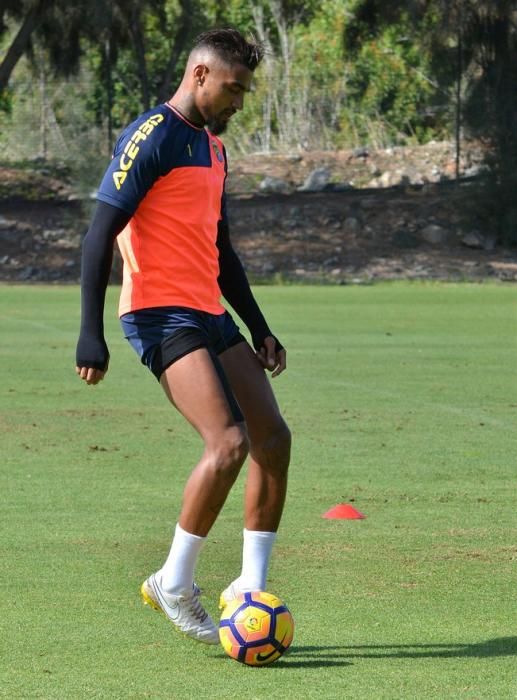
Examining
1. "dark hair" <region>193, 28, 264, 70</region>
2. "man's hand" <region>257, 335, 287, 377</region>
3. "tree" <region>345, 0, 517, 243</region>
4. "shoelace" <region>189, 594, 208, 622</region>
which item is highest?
"dark hair" <region>193, 28, 264, 70</region>

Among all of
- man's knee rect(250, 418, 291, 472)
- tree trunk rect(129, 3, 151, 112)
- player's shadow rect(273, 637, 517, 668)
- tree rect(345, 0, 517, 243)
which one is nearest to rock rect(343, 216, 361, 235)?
tree rect(345, 0, 517, 243)

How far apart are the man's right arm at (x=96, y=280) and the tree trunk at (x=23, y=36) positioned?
3240cm

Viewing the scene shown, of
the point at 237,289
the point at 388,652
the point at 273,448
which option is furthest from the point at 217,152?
the point at 388,652

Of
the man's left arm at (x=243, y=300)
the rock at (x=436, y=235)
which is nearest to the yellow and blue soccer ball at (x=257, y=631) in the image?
the man's left arm at (x=243, y=300)

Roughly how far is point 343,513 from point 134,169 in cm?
335

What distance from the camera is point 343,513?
8.59m

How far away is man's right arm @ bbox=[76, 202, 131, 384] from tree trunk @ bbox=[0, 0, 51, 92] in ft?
106

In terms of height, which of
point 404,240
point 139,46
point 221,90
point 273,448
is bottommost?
point 404,240

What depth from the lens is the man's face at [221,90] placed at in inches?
233

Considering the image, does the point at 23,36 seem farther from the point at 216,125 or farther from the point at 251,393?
the point at 251,393

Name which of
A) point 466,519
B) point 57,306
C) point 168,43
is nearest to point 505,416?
point 466,519

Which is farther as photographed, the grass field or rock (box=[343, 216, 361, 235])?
rock (box=[343, 216, 361, 235])

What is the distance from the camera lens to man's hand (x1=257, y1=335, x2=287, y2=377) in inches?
251

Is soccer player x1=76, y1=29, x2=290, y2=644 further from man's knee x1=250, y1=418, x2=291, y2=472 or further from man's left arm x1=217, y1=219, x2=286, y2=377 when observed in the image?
man's left arm x1=217, y1=219, x2=286, y2=377
